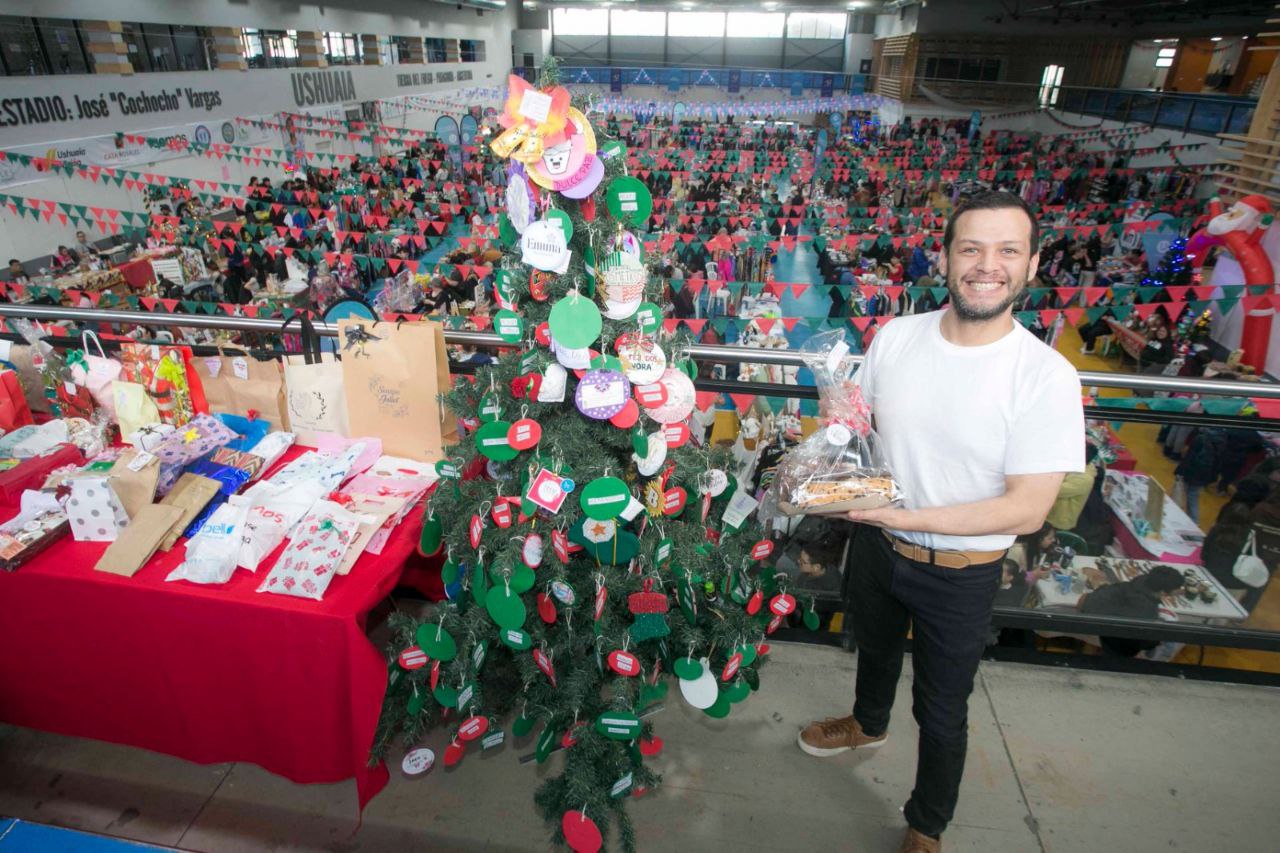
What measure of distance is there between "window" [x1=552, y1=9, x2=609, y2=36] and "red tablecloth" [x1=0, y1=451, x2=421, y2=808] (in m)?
42.6

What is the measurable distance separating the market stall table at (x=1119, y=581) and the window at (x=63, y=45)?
17278mm

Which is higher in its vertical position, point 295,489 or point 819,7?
point 819,7

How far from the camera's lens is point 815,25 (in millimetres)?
38094

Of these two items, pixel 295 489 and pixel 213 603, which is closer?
pixel 213 603

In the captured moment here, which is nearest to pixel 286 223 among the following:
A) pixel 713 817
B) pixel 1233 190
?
pixel 713 817

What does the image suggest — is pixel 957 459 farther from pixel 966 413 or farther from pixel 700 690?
pixel 700 690

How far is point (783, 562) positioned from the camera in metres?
2.67

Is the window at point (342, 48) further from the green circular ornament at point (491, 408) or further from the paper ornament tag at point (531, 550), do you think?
the paper ornament tag at point (531, 550)

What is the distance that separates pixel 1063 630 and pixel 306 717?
2708 millimetres

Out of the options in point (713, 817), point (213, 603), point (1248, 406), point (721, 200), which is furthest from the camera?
point (721, 200)

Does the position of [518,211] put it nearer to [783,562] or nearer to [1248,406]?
[783,562]

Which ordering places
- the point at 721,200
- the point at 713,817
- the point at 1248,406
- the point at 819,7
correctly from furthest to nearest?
1. the point at 819,7
2. the point at 721,200
3. the point at 1248,406
4. the point at 713,817

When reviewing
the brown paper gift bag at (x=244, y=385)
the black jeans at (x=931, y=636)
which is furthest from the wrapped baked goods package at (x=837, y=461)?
the brown paper gift bag at (x=244, y=385)

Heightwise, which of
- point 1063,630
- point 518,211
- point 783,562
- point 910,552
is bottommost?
point 1063,630
